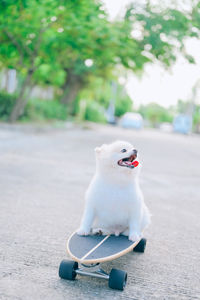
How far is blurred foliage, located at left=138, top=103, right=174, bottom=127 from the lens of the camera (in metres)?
A: 71.6

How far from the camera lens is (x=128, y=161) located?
328 cm

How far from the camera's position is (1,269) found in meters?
3.03

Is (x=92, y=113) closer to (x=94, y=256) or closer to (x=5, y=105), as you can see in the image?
(x=5, y=105)

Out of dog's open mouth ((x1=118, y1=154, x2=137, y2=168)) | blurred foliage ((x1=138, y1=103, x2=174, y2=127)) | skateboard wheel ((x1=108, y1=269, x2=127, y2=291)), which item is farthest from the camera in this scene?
blurred foliage ((x1=138, y1=103, x2=174, y2=127))

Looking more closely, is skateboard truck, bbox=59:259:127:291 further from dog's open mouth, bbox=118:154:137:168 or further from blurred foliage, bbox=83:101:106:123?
blurred foliage, bbox=83:101:106:123

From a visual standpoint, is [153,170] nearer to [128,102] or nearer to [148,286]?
[148,286]

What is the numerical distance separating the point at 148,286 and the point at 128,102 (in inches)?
2396

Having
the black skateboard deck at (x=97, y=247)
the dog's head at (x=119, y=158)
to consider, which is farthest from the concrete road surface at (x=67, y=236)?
the dog's head at (x=119, y=158)

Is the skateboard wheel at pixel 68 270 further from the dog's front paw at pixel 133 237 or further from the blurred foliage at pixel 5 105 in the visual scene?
the blurred foliage at pixel 5 105

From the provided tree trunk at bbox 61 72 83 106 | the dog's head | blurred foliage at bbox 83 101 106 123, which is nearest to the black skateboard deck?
the dog's head

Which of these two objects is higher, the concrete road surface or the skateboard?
the skateboard

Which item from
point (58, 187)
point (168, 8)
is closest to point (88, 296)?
point (58, 187)

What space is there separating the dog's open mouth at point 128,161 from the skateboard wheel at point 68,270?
32.5 inches

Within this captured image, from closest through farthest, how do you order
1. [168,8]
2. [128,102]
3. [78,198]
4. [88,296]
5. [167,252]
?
[88,296]
[167,252]
[78,198]
[168,8]
[128,102]
